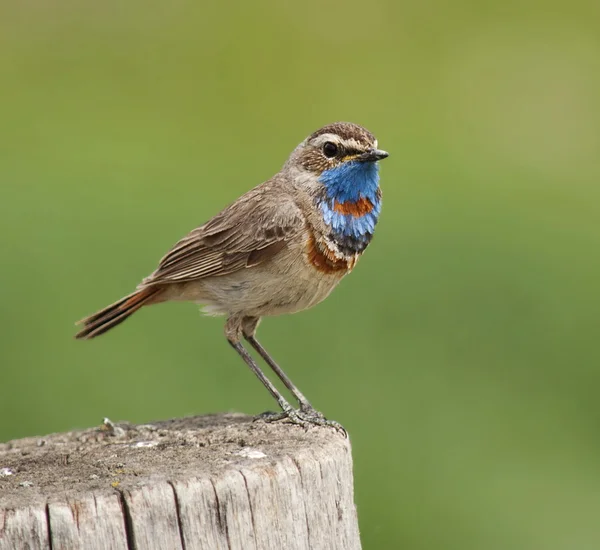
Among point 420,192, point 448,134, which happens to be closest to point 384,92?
point 448,134

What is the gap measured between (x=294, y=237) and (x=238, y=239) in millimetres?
379

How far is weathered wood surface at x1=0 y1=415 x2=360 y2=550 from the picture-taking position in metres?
4.60

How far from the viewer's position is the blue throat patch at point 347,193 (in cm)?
704

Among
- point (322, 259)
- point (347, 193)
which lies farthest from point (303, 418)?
point (347, 193)

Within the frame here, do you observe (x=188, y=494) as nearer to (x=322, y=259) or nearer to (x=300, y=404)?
(x=300, y=404)

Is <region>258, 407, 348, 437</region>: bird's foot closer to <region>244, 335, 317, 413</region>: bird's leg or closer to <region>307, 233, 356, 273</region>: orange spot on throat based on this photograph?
<region>244, 335, 317, 413</region>: bird's leg

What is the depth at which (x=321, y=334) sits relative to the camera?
35.5ft

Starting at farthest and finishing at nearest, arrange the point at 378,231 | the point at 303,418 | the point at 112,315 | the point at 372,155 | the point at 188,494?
the point at 378,231 < the point at 112,315 < the point at 372,155 < the point at 303,418 < the point at 188,494

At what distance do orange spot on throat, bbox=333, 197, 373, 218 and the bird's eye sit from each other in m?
0.28

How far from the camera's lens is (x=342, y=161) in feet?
23.1

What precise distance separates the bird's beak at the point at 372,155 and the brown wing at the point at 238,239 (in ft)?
1.60

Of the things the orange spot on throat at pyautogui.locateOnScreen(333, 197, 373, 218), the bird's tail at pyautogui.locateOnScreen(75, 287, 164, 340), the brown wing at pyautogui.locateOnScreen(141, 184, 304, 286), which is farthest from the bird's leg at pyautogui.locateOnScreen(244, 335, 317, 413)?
the orange spot on throat at pyautogui.locateOnScreen(333, 197, 373, 218)

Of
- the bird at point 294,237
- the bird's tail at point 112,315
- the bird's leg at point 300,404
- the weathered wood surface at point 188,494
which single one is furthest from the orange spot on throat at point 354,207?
the weathered wood surface at point 188,494

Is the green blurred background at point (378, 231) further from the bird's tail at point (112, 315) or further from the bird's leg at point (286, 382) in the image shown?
the bird's tail at point (112, 315)
